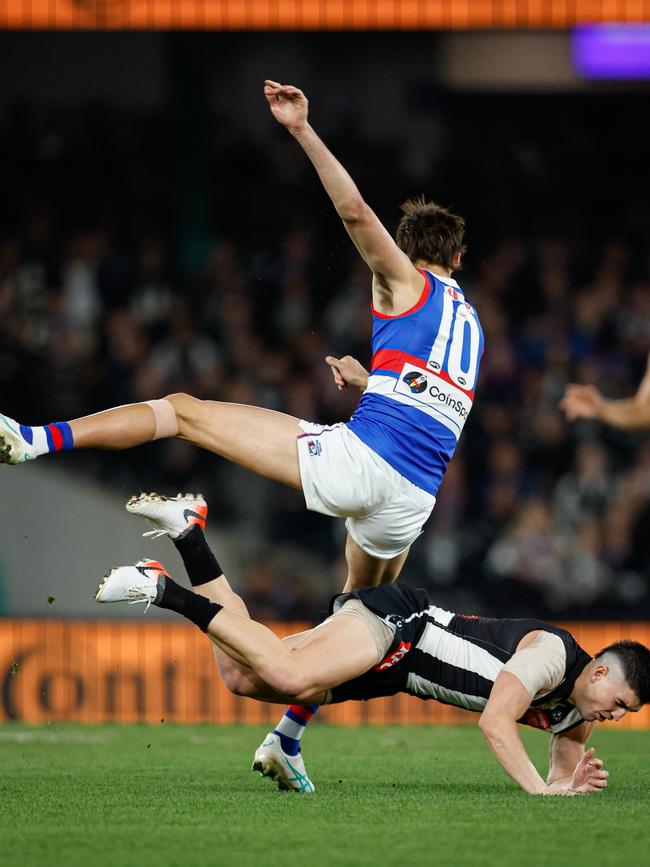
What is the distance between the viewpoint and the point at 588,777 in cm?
573

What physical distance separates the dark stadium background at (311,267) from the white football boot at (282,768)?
5792 mm

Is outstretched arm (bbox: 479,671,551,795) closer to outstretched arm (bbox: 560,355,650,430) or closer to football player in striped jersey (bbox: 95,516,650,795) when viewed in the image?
football player in striped jersey (bbox: 95,516,650,795)

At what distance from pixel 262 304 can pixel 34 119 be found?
9.86ft

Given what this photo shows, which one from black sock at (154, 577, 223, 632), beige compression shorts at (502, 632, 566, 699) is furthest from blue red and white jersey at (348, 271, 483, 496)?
black sock at (154, 577, 223, 632)

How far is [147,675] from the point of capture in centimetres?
1091

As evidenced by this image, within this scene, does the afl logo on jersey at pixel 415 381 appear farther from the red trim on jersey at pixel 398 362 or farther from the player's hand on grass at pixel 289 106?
the player's hand on grass at pixel 289 106

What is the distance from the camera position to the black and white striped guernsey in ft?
20.8

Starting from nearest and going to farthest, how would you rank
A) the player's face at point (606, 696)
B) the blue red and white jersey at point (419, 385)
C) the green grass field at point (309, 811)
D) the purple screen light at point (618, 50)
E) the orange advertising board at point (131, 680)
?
the green grass field at point (309, 811)
the player's face at point (606, 696)
the blue red and white jersey at point (419, 385)
the orange advertising board at point (131, 680)
the purple screen light at point (618, 50)

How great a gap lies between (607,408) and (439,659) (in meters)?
1.51

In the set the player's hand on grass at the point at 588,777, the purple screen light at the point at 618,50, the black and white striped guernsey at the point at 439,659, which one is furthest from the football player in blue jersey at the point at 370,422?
the purple screen light at the point at 618,50

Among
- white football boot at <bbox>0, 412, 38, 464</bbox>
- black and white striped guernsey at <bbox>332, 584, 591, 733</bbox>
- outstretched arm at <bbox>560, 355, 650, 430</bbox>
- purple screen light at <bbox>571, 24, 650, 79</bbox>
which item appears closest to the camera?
white football boot at <bbox>0, 412, 38, 464</bbox>

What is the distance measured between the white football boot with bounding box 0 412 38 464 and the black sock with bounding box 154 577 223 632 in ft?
2.60

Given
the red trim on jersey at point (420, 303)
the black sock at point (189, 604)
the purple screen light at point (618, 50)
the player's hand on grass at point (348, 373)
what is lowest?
the black sock at point (189, 604)

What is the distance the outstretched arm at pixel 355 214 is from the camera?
5906mm
